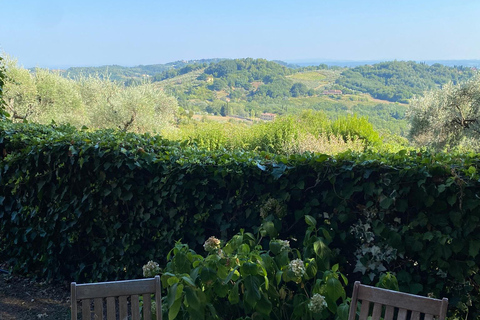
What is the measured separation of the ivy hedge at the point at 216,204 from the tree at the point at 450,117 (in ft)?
42.0

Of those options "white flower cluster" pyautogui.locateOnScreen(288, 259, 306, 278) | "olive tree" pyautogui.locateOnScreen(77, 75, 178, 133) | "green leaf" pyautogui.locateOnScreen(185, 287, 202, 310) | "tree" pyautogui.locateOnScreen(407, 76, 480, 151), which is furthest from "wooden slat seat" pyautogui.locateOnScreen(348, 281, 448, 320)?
"olive tree" pyautogui.locateOnScreen(77, 75, 178, 133)

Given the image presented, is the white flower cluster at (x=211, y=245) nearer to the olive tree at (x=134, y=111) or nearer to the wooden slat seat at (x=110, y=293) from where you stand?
the wooden slat seat at (x=110, y=293)

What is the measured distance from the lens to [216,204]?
3.01 metres

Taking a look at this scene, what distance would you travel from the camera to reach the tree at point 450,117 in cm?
1412

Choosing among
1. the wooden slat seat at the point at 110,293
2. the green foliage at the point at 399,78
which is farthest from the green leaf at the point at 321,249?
the green foliage at the point at 399,78

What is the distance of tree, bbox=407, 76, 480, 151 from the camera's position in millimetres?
14125

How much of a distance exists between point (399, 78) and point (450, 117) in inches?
1523

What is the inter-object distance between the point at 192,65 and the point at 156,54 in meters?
74.6

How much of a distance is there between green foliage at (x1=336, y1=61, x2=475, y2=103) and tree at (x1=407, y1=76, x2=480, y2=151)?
28590 millimetres

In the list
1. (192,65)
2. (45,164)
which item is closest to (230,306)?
(45,164)

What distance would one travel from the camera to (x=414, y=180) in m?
2.41

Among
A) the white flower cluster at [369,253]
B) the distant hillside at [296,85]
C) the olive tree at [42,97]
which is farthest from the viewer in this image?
the distant hillside at [296,85]

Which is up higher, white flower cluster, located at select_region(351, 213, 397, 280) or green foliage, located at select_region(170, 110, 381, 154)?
white flower cluster, located at select_region(351, 213, 397, 280)

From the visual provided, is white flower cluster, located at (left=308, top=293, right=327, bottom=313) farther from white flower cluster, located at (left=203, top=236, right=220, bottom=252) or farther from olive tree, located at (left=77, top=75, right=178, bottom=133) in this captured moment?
olive tree, located at (left=77, top=75, right=178, bottom=133)
